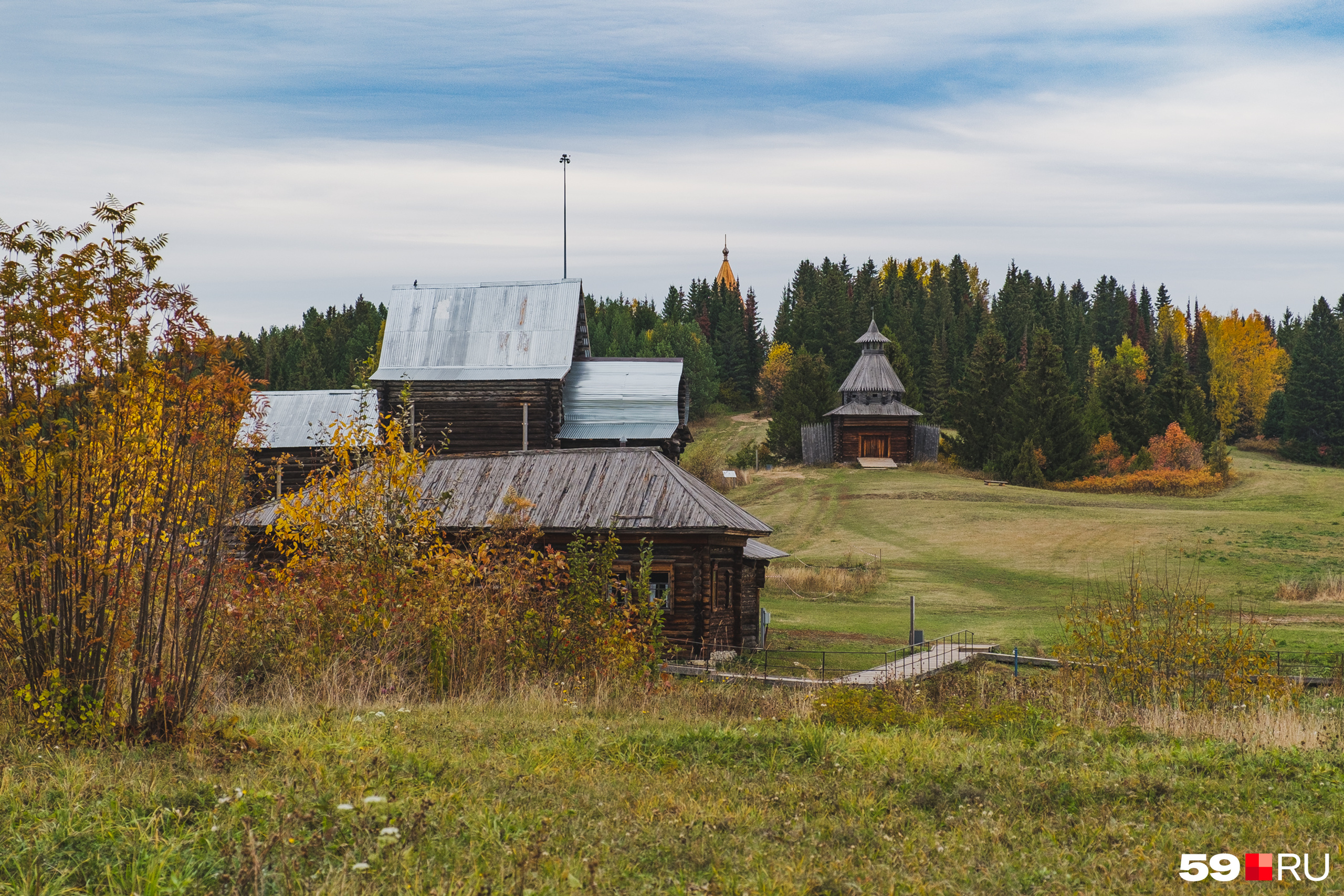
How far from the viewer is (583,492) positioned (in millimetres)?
23188

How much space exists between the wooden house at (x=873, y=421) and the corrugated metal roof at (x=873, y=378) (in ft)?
0.10

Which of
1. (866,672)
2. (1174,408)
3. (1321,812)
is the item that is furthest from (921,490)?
(1321,812)

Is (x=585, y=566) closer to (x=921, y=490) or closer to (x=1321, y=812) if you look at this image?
(x=1321, y=812)

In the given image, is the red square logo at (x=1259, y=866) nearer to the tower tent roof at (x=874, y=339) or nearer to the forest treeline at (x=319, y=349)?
the tower tent roof at (x=874, y=339)

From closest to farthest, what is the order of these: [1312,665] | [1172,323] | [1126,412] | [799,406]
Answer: [1312,665] < [1126,412] < [799,406] < [1172,323]

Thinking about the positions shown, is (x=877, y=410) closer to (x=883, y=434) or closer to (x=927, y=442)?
(x=883, y=434)

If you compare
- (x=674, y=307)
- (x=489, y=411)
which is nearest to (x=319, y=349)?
(x=674, y=307)

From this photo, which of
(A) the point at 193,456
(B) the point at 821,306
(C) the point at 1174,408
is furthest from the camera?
(B) the point at 821,306

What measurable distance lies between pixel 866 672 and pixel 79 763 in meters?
15.0

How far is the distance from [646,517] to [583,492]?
178 centimetres

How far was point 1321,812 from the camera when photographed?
24.7 ft

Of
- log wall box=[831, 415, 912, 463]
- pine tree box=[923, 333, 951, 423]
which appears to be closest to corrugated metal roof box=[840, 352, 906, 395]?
log wall box=[831, 415, 912, 463]

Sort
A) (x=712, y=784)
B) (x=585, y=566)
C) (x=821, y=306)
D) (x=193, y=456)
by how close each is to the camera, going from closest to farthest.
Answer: (x=712, y=784), (x=193, y=456), (x=585, y=566), (x=821, y=306)

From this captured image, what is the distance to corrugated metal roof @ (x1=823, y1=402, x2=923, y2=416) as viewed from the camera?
64.6 meters
